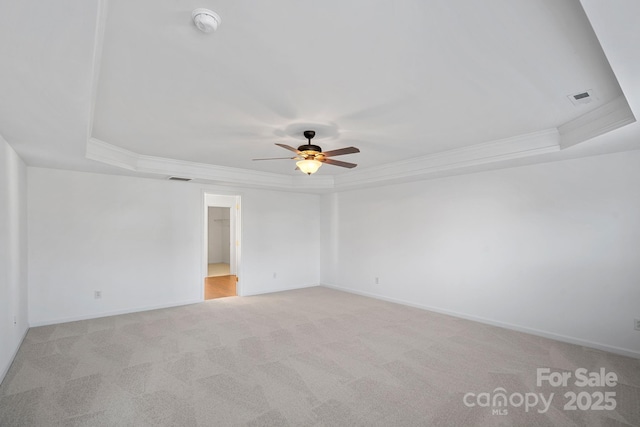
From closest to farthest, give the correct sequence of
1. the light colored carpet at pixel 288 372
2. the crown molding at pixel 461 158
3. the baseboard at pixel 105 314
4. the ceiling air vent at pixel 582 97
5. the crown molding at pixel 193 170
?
the light colored carpet at pixel 288 372, the ceiling air vent at pixel 582 97, the crown molding at pixel 461 158, the crown molding at pixel 193 170, the baseboard at pixel 105 314

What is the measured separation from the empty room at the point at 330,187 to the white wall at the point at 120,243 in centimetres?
3

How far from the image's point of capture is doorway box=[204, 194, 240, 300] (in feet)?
23.6

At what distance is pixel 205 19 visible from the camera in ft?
5.44

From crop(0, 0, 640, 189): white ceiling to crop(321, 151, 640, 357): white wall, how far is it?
0.56 metres

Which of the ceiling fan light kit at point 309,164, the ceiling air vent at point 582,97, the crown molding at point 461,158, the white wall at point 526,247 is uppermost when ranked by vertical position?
the ceiling air vent at point 582,97

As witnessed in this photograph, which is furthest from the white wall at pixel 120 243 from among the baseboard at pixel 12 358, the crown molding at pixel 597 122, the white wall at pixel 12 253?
the crown molding at pixel 597 122

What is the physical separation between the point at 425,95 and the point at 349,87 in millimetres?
695

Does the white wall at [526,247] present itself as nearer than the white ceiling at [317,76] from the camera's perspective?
No

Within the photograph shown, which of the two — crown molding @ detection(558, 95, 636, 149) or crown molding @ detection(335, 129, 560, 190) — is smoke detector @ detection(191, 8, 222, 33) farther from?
crown molding @ detection(335, 129, 560, 190)

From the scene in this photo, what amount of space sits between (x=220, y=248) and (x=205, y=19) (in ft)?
36.5

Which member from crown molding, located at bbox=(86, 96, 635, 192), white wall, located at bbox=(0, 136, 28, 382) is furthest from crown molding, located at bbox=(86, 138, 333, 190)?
white wall, located at bbox=(0, 136, 28, 382)

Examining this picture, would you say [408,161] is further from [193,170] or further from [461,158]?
[193,170]

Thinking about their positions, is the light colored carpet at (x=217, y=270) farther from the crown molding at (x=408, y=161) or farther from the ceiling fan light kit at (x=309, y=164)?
the ceiling fan light kit at (x=309, y=164)

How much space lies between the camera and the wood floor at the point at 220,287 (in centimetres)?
668
